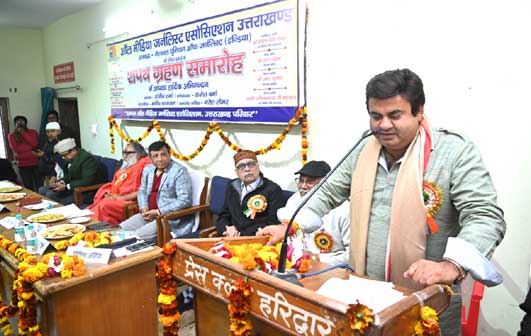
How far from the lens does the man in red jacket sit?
20.5ft

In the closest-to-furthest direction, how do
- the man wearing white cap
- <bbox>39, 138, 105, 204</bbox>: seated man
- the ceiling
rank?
<bbox>39, 138, 105, 204</bbox>: seated man, the ceiling, the man wearing white cap

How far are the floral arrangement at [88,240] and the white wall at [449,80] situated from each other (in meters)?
1.49

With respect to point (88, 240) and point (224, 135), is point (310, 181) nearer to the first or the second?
point (88, 240)

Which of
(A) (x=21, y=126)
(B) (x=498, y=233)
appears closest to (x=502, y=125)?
(B) (x=498, y=233)

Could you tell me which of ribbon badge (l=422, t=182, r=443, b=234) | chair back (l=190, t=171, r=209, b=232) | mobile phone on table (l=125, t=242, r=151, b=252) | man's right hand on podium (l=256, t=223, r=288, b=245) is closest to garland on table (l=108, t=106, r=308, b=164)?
chair back (l=190, t=171, r=209, b=232)

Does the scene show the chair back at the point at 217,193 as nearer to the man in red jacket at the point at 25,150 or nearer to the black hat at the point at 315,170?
the black hat at the point at 315,170

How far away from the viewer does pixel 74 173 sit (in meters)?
4.70

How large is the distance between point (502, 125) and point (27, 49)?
7669 mm

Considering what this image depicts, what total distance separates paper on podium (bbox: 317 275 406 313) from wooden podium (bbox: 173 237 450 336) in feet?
0.21

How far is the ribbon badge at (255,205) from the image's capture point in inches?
109

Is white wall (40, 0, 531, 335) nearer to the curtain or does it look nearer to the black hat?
the black hat

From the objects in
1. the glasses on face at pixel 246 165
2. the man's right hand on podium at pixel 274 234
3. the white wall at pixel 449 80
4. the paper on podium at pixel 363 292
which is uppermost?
the white wall at pixel 449 80

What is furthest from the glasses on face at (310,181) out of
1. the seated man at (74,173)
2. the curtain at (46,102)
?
the curtain at (46,102)

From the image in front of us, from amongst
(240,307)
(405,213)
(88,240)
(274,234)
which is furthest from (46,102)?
(405,213)
